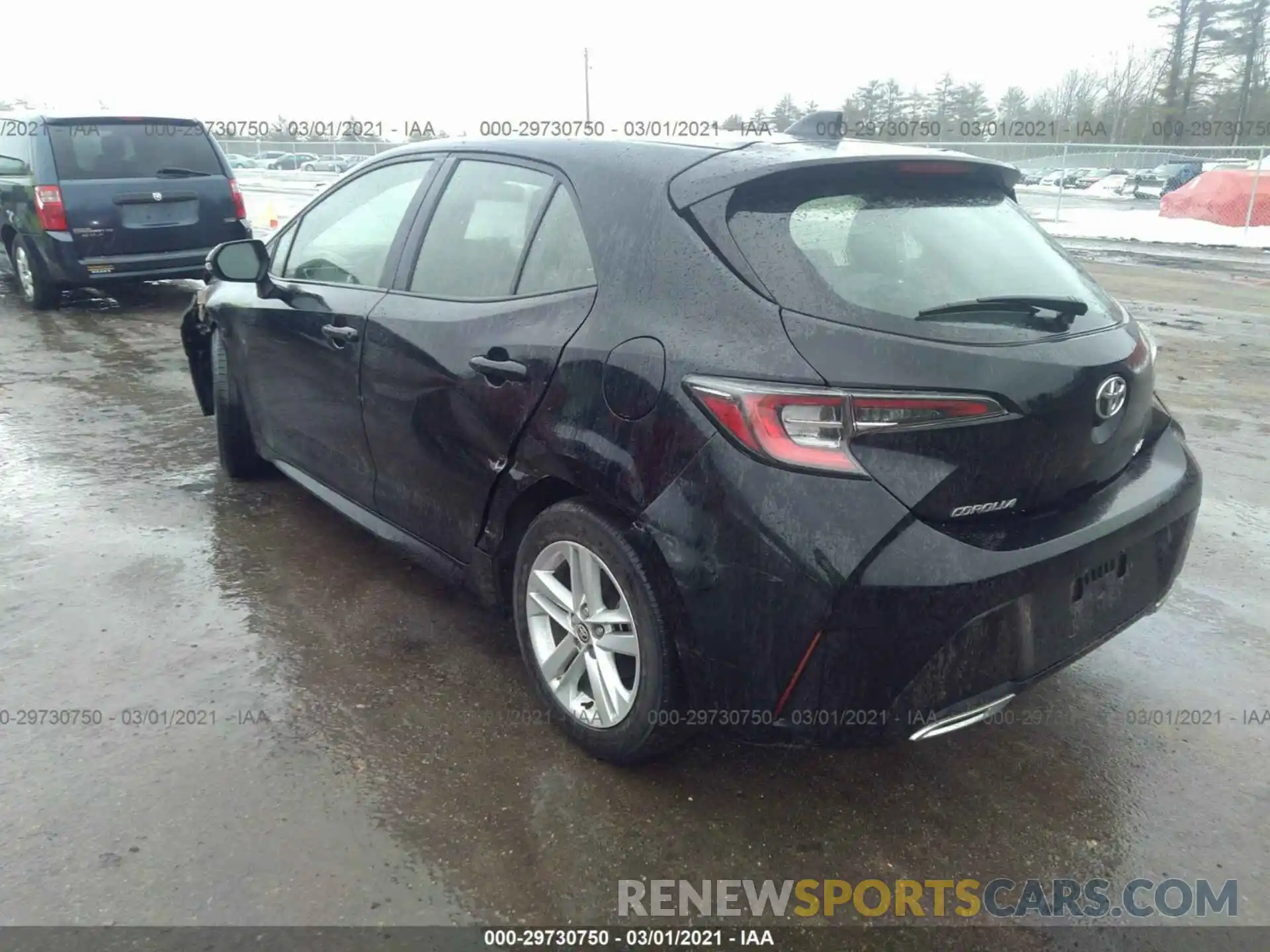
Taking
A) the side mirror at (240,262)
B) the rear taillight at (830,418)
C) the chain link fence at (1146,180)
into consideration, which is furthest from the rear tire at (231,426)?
the chain link fence at (1146,180)

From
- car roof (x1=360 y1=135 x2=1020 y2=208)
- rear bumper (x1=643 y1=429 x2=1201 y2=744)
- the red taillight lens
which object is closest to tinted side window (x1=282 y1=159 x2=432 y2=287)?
car roof (x1=360 y1=135 x2=1020 y2=208)

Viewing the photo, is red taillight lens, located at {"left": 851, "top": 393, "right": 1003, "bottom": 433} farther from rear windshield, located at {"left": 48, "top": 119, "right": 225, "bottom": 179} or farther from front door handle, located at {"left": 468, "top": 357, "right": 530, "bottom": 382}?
rear windshield, located at {"left": 48, "top": 119, "right": 225, "bottom": 179}

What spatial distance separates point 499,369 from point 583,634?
787 mm

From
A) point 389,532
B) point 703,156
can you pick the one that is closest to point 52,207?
point 389,532

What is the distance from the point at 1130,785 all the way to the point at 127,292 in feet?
36.0

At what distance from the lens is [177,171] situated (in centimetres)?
901

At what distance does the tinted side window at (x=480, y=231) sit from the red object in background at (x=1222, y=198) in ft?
70.4

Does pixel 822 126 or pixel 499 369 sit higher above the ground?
pixel 822 126

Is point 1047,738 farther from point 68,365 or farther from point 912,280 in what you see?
point 68,365

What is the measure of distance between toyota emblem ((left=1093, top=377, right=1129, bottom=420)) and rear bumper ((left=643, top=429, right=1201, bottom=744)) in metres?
0.24

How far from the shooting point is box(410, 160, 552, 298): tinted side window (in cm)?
300

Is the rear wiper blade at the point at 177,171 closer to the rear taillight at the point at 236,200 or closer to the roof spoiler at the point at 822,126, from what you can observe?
the rear taillight at the point at 236,200

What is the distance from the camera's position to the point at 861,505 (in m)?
2.14

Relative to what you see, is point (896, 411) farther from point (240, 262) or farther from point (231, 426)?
point (231, 426)
